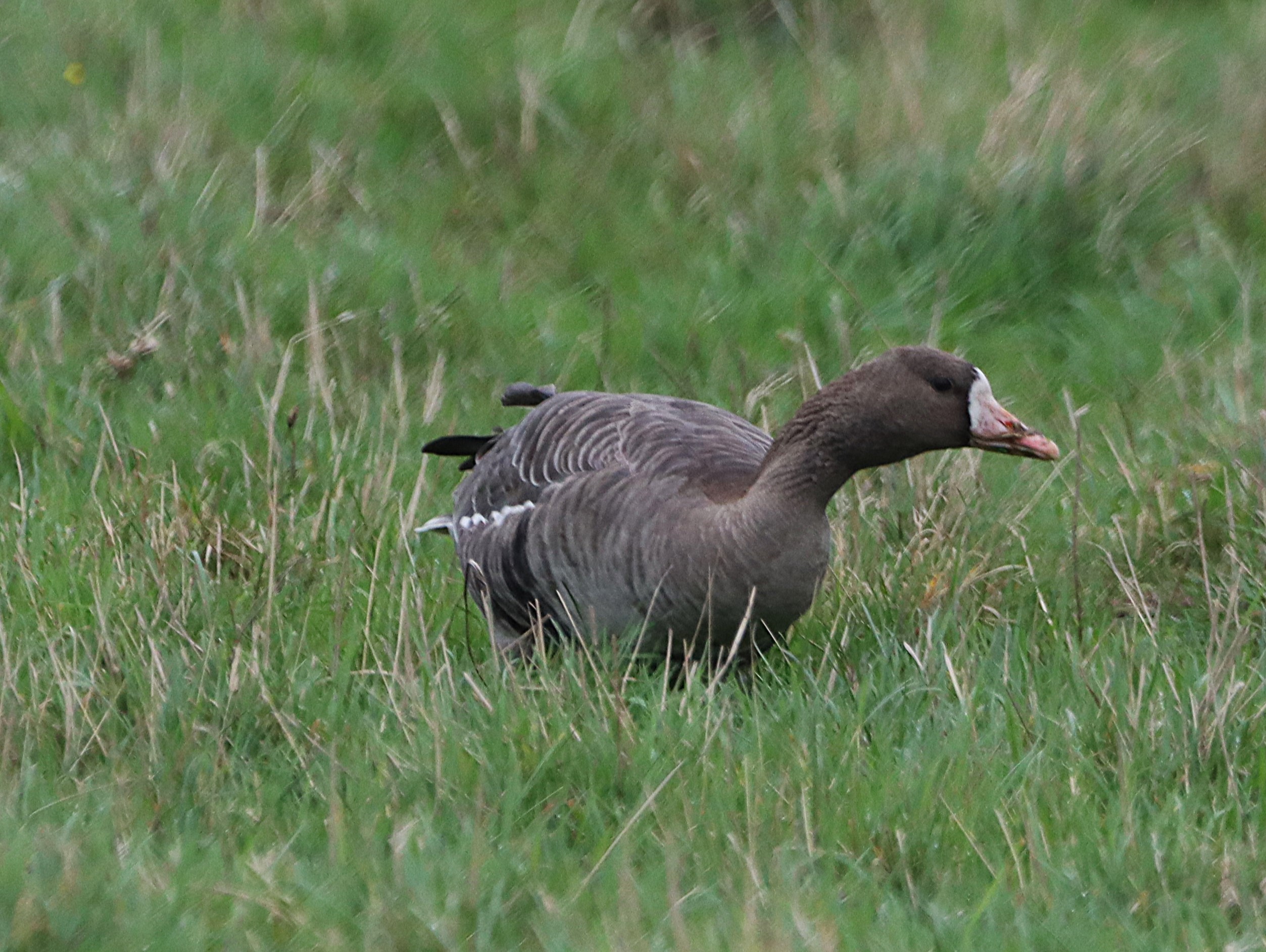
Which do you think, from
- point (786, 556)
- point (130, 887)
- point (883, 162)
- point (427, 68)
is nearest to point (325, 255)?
point (427, 68)

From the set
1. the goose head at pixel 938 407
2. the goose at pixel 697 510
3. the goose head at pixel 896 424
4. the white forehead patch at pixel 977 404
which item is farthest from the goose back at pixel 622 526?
the white forehead patch at pixel 977 404

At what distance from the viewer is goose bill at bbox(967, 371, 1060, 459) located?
4.15 metres

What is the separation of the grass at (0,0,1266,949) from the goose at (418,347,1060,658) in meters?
0.19

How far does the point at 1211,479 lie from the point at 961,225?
1977 mm

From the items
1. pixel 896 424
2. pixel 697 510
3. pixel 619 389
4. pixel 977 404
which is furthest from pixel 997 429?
pixel 619 389

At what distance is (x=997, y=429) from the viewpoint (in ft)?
→ 13.6

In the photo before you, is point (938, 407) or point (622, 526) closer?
point (938, 407)

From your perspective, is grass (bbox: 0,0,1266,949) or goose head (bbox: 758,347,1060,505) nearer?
grass (bbox: 0,0,1266,949)

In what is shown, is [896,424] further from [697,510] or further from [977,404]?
[697,510]

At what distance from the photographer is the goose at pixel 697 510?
13.7ft

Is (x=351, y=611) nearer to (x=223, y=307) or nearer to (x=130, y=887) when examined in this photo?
(x=130, y=887)

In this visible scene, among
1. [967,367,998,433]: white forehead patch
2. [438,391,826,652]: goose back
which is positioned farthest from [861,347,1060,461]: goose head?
[438,391,826,652]: goose back

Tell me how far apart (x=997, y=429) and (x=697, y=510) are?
0.74 m

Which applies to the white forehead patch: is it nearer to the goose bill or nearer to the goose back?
the goose bill
